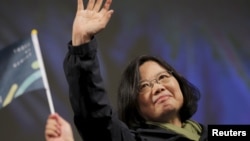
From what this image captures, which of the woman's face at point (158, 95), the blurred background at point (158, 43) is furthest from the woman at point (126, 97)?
the blurred background at point (158, 43)

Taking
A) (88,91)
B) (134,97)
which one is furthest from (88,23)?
(134,97)

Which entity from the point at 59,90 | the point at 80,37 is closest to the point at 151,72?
the point at 80,37

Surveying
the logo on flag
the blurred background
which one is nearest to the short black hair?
the logo on flag

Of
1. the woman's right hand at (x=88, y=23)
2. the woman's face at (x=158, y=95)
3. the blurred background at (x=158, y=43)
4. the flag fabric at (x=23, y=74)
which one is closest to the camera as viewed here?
the flag fabric at (x=23, y=74)

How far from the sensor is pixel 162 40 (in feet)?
7.14

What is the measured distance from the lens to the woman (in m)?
1.06

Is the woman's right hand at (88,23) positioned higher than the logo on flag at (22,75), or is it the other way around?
the woman's right hand at (88,23)

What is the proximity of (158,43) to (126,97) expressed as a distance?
0.85 m

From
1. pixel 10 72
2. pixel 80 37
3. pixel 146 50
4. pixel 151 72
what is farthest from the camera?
pixel 146 50

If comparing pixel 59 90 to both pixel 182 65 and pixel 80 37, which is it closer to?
pixel 182 65

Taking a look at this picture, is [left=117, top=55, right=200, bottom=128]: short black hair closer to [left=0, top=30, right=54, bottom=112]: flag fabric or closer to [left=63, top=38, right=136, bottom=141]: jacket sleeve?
[left=63, top=38, right=136, bottom=141]: jacket sleeve

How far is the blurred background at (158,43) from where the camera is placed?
79.7 inches

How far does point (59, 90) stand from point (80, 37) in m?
0.98

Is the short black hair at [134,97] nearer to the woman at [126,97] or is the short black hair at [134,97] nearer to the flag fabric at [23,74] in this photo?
the woman at [126,97]
